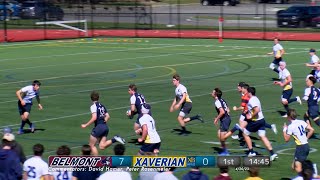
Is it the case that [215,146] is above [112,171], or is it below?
below

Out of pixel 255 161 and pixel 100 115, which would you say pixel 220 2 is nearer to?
pixel 100 115

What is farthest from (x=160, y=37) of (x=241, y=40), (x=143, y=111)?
(x=143, y=111)

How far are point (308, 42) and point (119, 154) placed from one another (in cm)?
4593

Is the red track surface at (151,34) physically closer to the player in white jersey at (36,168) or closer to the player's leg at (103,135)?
the player's leg at (103,135)

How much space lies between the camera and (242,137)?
24.2m

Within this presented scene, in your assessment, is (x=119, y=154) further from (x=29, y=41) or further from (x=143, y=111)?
(x=29, y=41)

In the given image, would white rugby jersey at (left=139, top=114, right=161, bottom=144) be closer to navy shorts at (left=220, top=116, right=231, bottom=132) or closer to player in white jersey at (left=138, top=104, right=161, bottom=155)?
player in white jersey at (left=138, top=104, right=161, bottom=155)

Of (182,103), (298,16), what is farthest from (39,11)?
(182,103)

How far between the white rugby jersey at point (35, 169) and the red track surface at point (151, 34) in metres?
46.6

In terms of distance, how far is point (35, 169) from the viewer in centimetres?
1560

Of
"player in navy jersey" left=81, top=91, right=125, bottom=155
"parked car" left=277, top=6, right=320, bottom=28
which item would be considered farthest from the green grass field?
"parked car" left=277, top=6, right=320, bottom=28

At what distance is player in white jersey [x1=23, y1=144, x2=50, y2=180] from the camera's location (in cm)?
1555

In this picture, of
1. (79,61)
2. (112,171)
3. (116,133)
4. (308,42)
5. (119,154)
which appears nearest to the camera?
(112,171)

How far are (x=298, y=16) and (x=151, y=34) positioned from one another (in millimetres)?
11986
